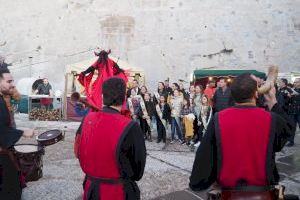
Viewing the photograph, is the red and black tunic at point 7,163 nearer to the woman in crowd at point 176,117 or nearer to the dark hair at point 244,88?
the dark hair at point 244,88

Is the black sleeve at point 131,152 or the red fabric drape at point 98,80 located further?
the red fabric drape at point 98,80

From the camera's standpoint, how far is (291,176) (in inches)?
271

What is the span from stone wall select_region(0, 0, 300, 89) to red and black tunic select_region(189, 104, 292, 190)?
1679 cm

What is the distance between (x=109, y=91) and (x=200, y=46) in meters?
17.0

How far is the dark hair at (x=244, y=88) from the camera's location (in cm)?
286

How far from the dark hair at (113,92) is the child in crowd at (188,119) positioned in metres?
7.28

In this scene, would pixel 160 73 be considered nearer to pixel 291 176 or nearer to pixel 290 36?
pixel 290 36

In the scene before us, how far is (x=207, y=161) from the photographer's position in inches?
115

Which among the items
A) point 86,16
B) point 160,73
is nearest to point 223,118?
point 160,73

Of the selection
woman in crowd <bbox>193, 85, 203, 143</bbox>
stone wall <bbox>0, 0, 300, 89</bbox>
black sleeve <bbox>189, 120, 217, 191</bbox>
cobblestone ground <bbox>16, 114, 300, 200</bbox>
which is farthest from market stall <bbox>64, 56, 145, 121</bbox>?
black sleeve <bbox>189, 120, 217, 191</bbox>

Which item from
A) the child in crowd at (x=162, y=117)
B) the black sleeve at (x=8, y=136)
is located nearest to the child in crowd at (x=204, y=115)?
the child in crowd at (x=162, y=117)

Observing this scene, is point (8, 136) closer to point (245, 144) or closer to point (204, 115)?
point (245, 144)

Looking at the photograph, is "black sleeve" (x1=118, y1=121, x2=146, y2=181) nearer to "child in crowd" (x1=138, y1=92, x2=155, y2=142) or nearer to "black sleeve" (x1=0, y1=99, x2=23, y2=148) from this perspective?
"black sleeve" (x1=0, y1=99, x2=23, y2=148)

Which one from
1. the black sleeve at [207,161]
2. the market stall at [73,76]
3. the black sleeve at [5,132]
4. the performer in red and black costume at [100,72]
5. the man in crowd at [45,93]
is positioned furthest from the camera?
the man in crowd at [45,93]
